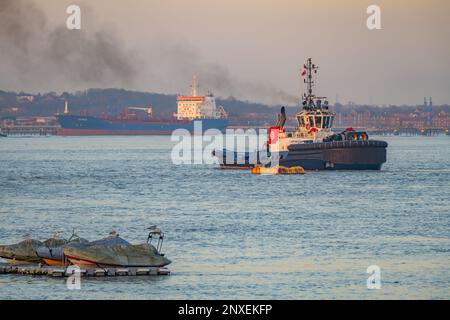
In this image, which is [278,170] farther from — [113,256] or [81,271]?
[81,271]

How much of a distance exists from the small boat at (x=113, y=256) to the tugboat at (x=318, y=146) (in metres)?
50.3

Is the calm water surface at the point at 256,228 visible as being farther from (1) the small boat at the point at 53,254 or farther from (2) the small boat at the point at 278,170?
(2) the small boat at the point at 278,170

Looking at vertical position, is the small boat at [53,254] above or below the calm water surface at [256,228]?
above

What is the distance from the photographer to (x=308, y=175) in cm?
8456

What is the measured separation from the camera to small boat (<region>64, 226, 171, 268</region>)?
3481cm

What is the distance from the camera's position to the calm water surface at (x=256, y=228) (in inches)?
1298

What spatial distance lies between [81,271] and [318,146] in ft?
173

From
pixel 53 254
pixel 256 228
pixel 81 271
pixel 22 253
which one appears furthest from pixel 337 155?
pixel 81 271

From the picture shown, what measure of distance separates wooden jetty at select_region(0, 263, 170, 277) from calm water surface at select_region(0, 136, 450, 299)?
489 mm

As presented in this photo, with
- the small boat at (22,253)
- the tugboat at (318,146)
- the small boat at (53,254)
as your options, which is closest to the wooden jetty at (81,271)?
the small boat at (53,254)
